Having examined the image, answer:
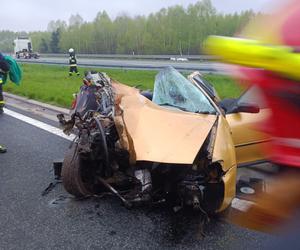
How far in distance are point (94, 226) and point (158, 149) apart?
913mm

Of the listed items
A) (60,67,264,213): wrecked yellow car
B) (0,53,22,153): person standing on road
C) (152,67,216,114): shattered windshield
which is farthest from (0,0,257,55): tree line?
(60,67,264,213): wrecked yellow car

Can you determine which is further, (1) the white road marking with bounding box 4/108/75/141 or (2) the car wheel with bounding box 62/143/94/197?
(1) the white road marking with bounding box 4/108/75/141

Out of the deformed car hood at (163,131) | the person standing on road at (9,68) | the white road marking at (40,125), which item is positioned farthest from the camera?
the person standing on road at (9,68)

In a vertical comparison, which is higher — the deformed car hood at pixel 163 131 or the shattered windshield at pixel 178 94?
the shattered windshield at pixel 178 94

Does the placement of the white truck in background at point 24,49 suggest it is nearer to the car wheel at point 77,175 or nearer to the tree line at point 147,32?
the tree line at point 147,32

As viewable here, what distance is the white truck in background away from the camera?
4647cm

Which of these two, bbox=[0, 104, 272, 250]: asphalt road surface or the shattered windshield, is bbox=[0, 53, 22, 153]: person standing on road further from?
the shattered windshield

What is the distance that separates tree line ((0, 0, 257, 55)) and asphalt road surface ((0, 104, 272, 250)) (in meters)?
34.0

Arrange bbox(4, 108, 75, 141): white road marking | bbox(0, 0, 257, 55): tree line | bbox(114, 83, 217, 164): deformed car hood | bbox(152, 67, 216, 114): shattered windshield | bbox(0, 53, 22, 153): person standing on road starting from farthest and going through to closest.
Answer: bbox(0, 0, 257, 55): tree line
bbox(0, 53, 22, 153): person standing on road
bbox(4, 108, 75, 141): white road marking
bbox(152, 67, 216, 114): shattered windshield
bbox(114, 83, 217, 164): deformed car hood

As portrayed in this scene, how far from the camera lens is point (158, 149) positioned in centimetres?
313

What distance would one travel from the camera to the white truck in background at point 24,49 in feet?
152

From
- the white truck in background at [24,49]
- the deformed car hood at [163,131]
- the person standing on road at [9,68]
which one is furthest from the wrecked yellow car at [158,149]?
the white truck in background at [24,49]

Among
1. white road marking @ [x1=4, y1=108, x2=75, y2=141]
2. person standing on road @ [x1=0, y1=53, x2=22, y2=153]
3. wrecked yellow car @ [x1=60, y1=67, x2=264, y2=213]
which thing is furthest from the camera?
person standing on road @ [x1=0, y1=53, x2=22, y2=153]

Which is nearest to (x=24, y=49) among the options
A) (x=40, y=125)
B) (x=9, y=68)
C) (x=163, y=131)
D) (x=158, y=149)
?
(x=9, y=68)
